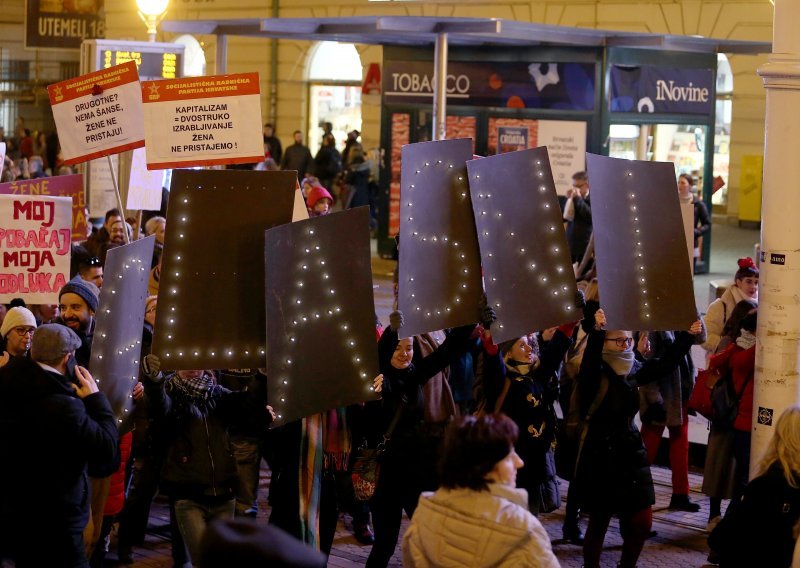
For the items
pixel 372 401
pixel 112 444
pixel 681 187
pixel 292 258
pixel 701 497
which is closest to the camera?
pixel 112 444

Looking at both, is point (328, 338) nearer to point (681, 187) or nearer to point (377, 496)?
point (377, 496)

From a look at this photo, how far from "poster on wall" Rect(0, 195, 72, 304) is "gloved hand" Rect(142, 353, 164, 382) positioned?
7.22 feet

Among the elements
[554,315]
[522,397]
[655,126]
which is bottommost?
[522,397]

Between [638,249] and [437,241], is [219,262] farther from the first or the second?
[638,249]

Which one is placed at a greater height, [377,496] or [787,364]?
[787,364]

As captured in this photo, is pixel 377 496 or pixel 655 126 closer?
pixel 377 496

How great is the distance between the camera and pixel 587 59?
1805 cm

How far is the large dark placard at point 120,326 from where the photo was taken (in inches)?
258

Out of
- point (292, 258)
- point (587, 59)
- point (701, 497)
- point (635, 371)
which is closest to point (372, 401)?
point (292, 258)

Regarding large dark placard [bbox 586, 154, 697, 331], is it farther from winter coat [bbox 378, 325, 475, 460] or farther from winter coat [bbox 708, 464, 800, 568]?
winter coat [bbox 708, 464, 800, 568]

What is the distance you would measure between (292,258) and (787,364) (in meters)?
2.74

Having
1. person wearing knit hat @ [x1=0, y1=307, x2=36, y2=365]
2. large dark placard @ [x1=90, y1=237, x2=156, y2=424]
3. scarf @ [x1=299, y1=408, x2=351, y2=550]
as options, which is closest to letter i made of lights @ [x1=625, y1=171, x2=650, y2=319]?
scarf @ [x1=299, y1=408, x2=351, y2=550]

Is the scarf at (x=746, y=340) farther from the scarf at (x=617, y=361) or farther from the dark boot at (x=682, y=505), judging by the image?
the dark boot at (x=682, y=505)

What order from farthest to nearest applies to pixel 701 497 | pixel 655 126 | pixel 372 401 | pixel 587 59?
pixel 655 126 < pixel 587 59 < pixel 701 497 < pixel 372 401
